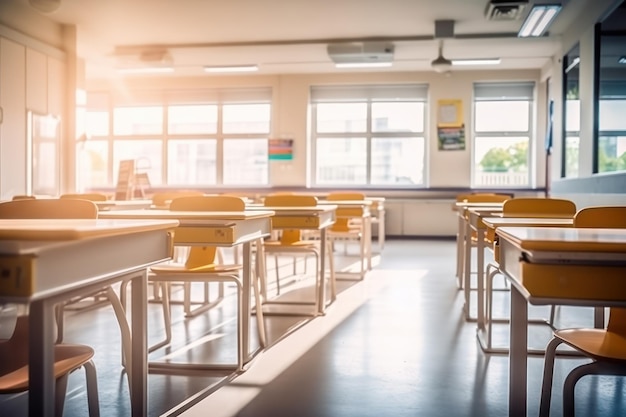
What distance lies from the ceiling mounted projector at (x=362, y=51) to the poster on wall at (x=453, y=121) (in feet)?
7.02

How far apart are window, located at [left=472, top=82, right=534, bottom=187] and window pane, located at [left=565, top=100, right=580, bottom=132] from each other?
3208 mm

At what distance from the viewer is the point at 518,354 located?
1.45m

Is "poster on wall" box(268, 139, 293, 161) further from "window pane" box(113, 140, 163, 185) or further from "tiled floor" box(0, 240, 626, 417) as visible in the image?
"tiled floor" box(0, 240, 626, 417)

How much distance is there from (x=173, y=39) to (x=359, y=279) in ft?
15.3

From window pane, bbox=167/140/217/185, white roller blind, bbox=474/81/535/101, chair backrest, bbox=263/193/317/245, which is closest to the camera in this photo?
chair backrest, bbox=263/193/317/245

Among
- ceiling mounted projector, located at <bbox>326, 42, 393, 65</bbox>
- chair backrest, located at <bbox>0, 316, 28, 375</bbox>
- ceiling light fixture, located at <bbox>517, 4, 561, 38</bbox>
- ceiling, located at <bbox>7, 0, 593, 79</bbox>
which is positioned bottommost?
chair backrest, located at <bbox>0, 316, 28, 375</bbox>

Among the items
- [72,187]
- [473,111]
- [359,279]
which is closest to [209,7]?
[72,187]

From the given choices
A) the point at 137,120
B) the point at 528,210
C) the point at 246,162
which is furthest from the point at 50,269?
the point at 137,120

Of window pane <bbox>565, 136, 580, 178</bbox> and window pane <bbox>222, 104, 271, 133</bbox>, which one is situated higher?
window pane <bbox>222, 104, 271, 133</bbox>

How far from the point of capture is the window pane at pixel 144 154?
411 inches

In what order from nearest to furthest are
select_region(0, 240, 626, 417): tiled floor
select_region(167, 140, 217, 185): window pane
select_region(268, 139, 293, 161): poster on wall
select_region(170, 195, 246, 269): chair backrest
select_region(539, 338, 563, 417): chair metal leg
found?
1. select_region(539, 338, 563, 417): chair metal leg
2. select_region(0, 240, 626, 417): tiled floor
3. select_region(170, 195, 246, 269): chair backrest
4. select_region(268, 139, 293, 161): poster on wall
5. select_region(167, 140, 217, 185): window pane

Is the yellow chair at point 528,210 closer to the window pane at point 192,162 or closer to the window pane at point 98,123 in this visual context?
the window pane at point 192,162

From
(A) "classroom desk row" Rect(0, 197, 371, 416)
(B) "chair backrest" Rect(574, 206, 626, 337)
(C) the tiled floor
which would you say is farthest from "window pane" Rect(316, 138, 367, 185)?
(A) "classroom desk row" Rect(0, 197, 371, 416)

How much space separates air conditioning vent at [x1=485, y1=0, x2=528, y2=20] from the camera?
18.7ft
